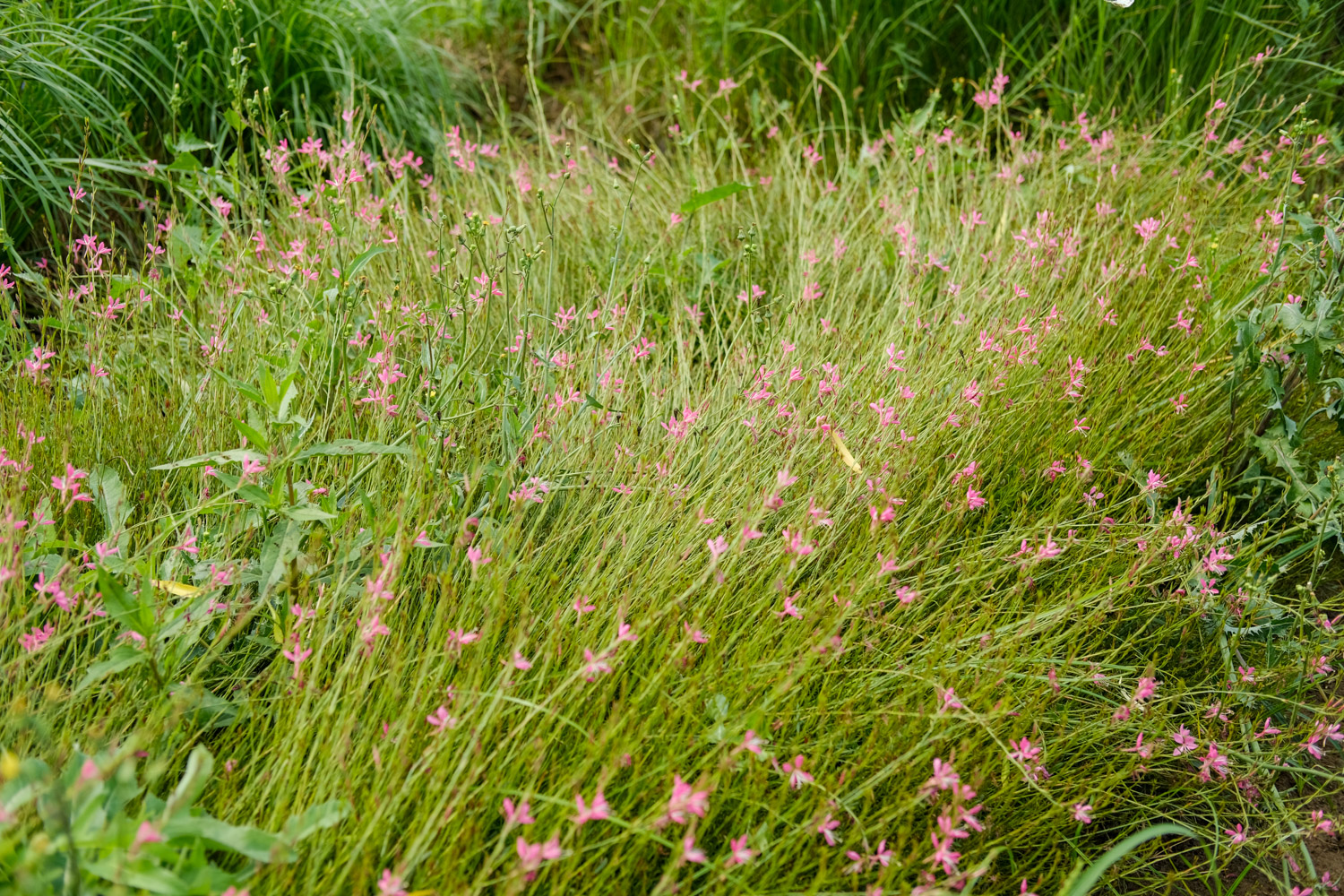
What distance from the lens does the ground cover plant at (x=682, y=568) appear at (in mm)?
1462

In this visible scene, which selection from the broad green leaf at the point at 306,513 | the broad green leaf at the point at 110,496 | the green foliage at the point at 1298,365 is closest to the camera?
the broad green leaf at the point at 306,513

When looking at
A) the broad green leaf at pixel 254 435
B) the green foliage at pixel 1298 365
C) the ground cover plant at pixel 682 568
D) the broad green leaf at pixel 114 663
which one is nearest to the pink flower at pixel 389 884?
the ground cover plant at pixel 682 568

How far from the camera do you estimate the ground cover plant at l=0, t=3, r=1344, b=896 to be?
4.80 feet

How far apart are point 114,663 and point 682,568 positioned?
0.92m

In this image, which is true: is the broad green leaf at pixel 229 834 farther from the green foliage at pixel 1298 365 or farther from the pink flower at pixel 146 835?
the green foliage at pixel 1298 365

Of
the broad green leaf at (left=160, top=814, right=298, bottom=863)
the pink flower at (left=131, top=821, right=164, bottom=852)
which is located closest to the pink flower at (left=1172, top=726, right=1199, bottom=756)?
the broad green leaf at (left=160, top=814, right=298, bottom=863)

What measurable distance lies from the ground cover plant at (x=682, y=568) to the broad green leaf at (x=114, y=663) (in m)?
0.02

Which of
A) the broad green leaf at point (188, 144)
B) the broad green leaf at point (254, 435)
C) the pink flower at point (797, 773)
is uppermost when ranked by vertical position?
the broad green leaf at point (188, 144)

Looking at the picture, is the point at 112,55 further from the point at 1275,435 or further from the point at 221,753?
the point at 1275,435

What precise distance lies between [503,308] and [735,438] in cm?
76

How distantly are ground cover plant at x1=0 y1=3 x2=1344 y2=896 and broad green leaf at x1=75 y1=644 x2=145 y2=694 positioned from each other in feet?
0.05

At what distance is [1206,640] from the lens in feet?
7.06

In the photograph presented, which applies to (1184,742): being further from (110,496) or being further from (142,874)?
(110,496)

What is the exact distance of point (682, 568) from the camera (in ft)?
6.36
